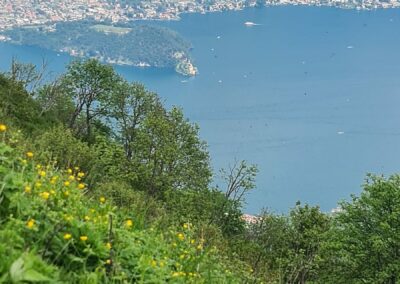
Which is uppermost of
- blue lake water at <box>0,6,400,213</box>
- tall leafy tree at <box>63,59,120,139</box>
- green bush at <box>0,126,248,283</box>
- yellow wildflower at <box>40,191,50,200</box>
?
yellow wildflower at <box>40,191,50,200</box>

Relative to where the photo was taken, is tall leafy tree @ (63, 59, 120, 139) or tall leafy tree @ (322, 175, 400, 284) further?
tall leafy tree @ (63, 59, 120, 139)

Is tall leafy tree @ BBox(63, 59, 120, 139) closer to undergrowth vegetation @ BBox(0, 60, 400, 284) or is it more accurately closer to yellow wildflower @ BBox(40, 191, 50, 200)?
undergrowth vegetation @ BBox(0, 60, 400, 284)

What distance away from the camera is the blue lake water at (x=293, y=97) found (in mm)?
80469

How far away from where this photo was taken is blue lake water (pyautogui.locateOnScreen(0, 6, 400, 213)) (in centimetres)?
8047

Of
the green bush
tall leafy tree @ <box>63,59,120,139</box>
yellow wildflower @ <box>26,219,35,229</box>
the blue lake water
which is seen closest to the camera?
the green bush

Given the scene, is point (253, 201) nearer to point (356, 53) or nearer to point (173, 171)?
point (173, 171)

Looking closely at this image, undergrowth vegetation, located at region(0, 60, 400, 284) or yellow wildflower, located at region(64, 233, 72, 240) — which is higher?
yellow wildflower, located at region(64, 233, 72, 240)

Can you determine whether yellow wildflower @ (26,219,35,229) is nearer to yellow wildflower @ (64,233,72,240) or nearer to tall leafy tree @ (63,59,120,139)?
yellow wildflower @ (64,233,72,240)

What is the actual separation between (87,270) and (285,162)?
260 ft

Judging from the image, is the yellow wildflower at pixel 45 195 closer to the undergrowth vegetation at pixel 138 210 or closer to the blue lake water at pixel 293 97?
the undergrowth vegetation at pixel 138 210

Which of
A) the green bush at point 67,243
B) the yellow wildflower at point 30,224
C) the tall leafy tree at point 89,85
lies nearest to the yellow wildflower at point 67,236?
the green bush at point 67,243

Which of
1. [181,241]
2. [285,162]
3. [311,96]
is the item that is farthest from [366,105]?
[181,241]

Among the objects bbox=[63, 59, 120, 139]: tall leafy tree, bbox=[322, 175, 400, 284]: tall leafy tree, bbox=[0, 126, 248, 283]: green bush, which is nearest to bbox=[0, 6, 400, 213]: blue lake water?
bbox=[63, 59, 120, 139]: tall leafy tree

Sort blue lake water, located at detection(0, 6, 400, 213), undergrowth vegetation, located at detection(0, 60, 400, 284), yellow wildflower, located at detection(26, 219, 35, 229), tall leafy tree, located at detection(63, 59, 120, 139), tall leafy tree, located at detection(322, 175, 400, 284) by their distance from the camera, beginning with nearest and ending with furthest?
1. yellow wildflower, located at detection(26, 219, 35, 229)
2. undergrowth vegetation, located at detection(0, 60, 400, 284)
3. tall leafy tree, located at detection(322, 175, 400, 284)
4. tall leafy tree, located at detection(63, 59, 120, 139)
5. blue lake water, located at detection(0, 6, 400, 213)
